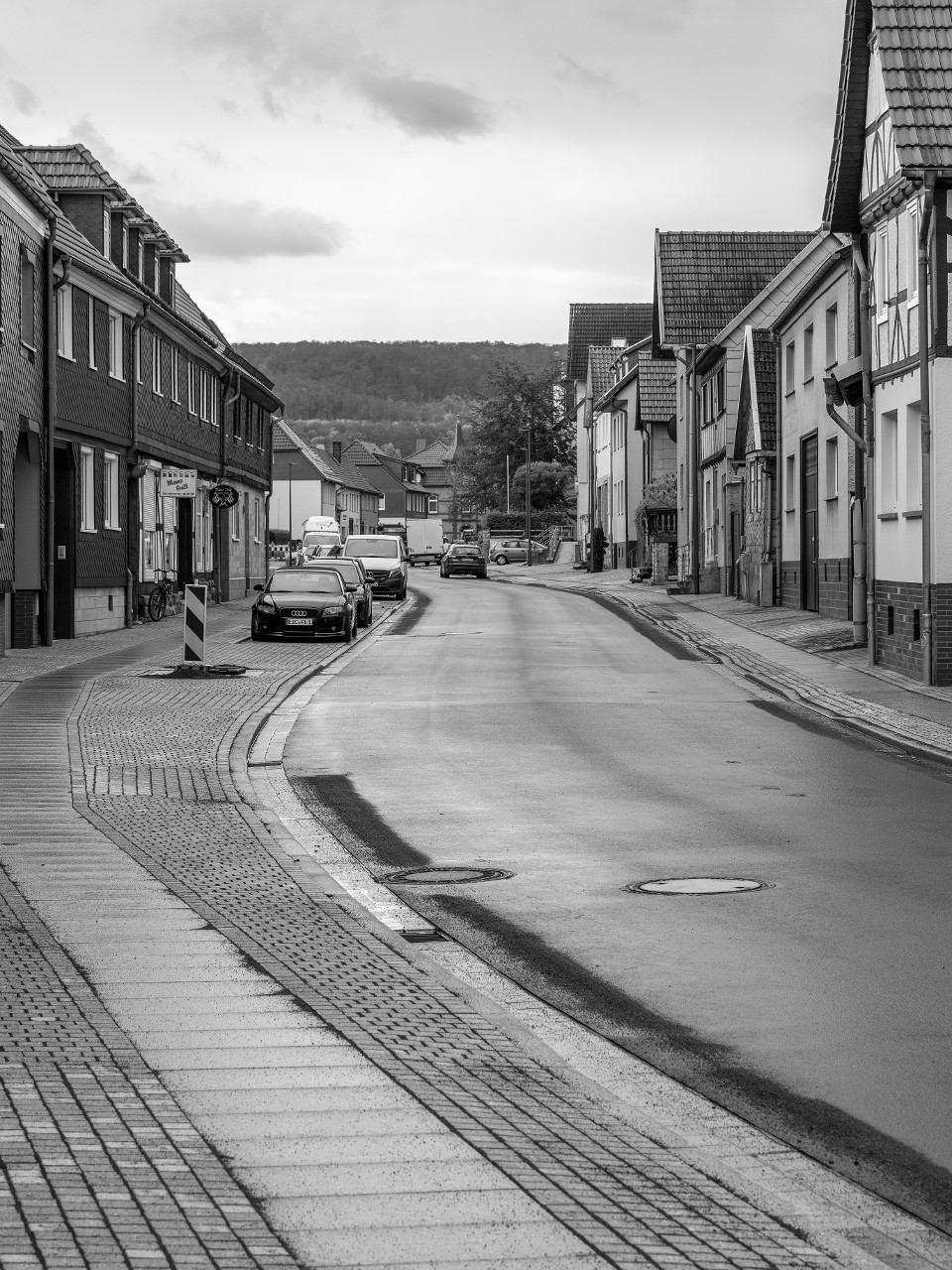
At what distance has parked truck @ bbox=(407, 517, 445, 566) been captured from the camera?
98.8 meters

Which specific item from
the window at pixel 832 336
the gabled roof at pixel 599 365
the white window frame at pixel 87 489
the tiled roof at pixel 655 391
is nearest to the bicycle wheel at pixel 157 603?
the white window frame at pixel 87 489

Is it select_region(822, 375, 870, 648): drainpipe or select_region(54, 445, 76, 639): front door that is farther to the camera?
select_region(54, 445, 76, 639): front door

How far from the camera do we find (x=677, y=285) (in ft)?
170

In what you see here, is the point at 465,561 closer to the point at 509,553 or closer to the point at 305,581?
the point at 509,553

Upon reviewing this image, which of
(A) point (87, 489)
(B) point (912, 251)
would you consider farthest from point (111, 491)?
(B) point (912, 251)

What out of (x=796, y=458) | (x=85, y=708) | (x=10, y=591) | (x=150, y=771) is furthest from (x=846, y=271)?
(x=150, y=771)

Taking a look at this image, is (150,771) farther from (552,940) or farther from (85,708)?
(552,940)

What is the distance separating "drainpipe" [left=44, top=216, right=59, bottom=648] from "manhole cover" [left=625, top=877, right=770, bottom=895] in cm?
2024

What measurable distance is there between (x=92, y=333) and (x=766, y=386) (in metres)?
16.2

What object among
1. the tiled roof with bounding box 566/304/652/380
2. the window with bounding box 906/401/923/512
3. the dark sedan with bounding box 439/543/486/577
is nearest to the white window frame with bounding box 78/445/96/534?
the window with bounding box 906/401/923/512

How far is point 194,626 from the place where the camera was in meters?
22.8

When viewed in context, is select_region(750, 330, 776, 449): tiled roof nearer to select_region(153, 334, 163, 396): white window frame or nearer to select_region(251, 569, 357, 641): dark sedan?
select_region(251, 569, 357, 641): dark sedan

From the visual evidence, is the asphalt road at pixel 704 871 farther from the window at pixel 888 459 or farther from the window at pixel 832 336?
the window at pixel 832 336

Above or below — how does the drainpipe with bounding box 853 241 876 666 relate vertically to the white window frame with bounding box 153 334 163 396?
below
